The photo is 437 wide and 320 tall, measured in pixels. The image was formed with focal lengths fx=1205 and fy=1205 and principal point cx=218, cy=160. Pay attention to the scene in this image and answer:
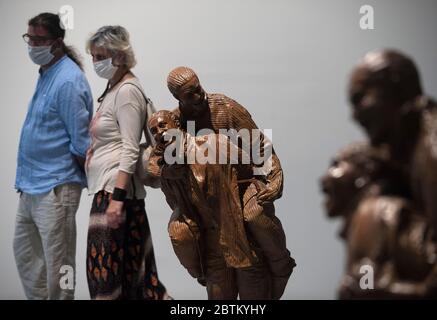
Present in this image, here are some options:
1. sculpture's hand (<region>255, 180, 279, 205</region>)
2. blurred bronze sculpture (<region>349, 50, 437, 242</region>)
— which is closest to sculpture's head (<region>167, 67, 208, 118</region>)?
sculpture's hand (<region>255, 180, 279, 205</region>)

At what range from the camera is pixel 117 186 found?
17.0ft

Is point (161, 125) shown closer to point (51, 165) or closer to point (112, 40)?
point (112, 40)

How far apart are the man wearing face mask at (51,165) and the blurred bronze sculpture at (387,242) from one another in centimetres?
242

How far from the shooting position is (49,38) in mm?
5648

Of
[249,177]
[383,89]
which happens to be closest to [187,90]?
[249,177]

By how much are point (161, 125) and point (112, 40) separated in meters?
0.64

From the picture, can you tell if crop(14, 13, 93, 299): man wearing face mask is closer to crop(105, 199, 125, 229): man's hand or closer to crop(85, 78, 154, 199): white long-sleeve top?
crop(85, 78, 154, 199): white long-sleeve top

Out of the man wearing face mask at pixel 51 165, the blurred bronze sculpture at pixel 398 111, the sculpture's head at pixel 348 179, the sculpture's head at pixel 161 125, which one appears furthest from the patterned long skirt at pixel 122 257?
the blurred bronze sculpture at pixel 398 111

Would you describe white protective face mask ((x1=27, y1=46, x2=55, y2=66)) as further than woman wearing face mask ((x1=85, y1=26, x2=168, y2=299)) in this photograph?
Yes

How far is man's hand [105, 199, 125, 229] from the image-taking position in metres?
5.16

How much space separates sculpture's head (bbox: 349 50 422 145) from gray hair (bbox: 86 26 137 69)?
220 centimetres
